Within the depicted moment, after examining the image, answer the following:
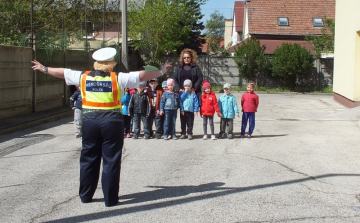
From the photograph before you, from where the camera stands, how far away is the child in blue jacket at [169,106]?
38.0 feet

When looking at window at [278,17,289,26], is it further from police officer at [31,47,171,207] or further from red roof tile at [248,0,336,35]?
police officer at [31,47,171,207]

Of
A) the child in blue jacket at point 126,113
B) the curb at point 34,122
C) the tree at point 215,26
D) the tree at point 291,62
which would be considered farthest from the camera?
the tree at point 215,26

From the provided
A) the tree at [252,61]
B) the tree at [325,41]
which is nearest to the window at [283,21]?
the tree at [325,41]

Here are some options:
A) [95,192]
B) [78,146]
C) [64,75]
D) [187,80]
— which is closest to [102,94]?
[64,75]

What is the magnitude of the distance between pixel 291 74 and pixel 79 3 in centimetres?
1273

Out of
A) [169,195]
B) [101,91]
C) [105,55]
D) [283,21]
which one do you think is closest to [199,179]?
[169,195]

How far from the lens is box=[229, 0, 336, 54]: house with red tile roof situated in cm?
3972

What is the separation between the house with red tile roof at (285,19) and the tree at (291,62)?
22.9 feet

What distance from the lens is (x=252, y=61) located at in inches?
1239

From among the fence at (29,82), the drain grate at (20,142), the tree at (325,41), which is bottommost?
the drain grate at (20,142)

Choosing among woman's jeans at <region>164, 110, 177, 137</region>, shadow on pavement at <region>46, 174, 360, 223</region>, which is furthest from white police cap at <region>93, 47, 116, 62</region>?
woman's jeans at <region>164, 110, 177, 137</region>

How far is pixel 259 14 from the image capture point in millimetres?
41375

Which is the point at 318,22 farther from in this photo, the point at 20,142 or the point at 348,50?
the point at 20,142

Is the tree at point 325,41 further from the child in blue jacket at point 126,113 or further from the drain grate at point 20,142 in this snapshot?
the drain grate at point 20,142
